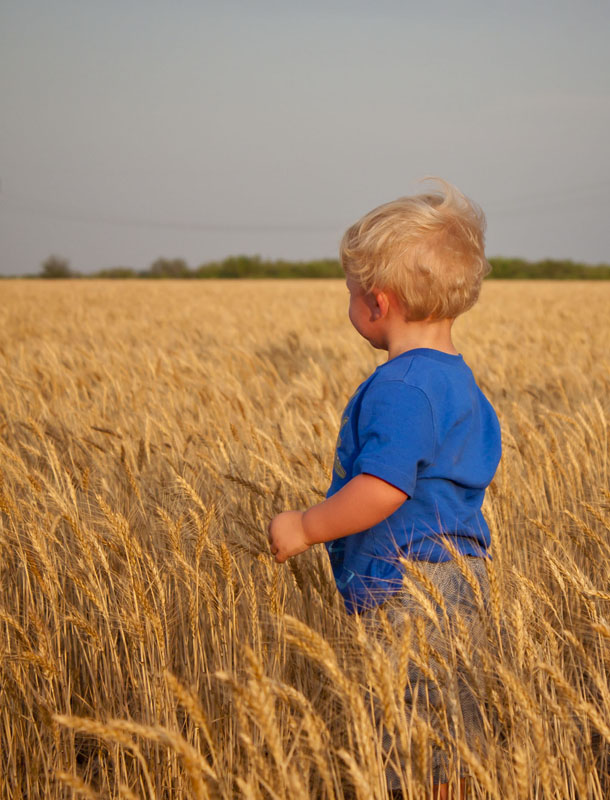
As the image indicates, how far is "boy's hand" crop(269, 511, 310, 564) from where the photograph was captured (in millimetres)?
1343

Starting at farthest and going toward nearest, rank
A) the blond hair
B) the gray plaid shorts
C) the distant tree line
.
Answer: the distant tree line < the blond hair < the gray plaid shorts

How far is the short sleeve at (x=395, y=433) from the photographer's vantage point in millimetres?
1271

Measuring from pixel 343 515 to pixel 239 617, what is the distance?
46 centimetres

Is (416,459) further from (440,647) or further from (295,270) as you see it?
(295,270)

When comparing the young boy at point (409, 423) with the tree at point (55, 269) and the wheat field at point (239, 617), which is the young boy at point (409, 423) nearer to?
the wheat field at point (239, 617)

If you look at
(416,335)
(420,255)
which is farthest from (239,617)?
(420,255)

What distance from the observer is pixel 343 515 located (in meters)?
1.29

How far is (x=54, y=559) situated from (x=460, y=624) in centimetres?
100

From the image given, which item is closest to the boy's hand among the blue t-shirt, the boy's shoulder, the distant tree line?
the blue t-shirt

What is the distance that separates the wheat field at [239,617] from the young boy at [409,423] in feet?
0.35

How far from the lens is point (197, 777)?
78cm

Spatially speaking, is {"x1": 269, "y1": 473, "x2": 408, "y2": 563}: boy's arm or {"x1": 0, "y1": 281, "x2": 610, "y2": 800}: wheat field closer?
{"x1": 0, "y1": 281, "x2": 610, "y2": 800}: wheat field

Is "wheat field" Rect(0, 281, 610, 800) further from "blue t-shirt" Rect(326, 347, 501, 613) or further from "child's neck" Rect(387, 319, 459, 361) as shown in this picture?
"child's neck" Rect(387, 319, 459, 361)

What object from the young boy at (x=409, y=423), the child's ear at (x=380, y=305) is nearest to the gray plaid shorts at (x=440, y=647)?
the young boy at (x=409, y=423)
